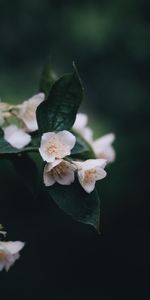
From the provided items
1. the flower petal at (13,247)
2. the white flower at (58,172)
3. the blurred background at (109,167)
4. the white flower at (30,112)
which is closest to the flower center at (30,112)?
the white flower at (30,112)

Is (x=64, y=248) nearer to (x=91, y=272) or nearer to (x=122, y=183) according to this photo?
(x=91, y=272)

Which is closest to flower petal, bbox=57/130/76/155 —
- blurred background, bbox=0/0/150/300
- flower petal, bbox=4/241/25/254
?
flower petal, bbox=4/241/25/254

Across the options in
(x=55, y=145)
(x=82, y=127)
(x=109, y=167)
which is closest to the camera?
(x=55, y=145)

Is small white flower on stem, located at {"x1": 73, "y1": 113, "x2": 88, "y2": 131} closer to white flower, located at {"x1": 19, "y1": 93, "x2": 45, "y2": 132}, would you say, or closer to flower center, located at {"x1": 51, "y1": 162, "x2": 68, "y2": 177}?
white flower, located at {"x1": 19, "y1": 93, "x2": 45, "y2": 132}

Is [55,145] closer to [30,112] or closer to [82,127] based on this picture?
[30,112]

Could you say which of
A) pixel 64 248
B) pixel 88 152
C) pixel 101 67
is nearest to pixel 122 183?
pixel 64 248

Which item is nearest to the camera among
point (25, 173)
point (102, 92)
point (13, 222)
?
point (25, 173)

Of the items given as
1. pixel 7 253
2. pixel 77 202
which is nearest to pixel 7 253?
pixel 7 253
